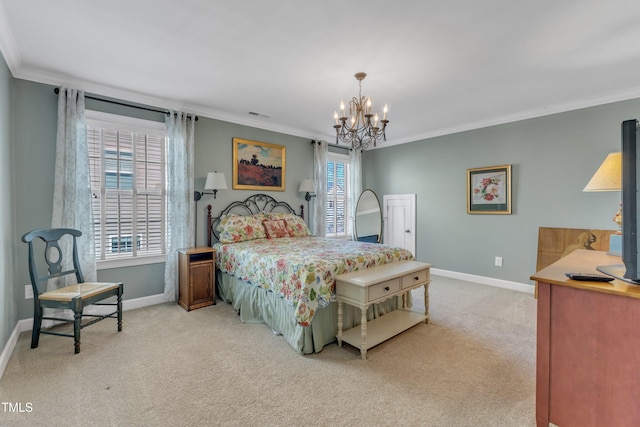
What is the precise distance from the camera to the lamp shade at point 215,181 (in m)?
3.88

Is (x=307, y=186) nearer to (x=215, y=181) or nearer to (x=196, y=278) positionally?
(x=215, y=181)

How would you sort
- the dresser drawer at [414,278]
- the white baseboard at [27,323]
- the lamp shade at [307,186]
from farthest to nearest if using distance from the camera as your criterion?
the lamp shade at [307,186] < the dresser drawer at [414,278] < the white baseboard at [27,323]

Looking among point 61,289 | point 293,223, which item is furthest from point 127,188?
point 293,223

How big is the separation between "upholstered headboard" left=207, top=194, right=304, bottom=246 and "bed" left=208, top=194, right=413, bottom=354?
0.01 m

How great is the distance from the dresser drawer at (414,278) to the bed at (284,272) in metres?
0.31

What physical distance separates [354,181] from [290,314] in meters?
3.90

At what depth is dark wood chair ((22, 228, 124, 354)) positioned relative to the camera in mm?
2463

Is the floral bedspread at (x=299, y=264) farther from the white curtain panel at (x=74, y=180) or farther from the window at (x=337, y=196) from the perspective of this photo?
the window at (x=337, y=196)

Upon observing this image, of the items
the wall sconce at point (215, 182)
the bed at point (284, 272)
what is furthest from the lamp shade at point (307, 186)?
the wall sconce at point (215, 182)

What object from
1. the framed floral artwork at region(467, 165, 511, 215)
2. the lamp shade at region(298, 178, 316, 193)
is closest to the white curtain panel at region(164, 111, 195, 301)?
the lamp shade at region(298, 178, 316, 193)

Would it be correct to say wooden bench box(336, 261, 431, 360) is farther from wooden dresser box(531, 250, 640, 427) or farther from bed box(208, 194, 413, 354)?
wooden dresser box(531, 250, 640, 427)

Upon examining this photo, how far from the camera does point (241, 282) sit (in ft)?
11.1

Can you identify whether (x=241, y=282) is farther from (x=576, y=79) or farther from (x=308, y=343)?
(x=576, y=79)

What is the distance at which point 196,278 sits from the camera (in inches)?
140
